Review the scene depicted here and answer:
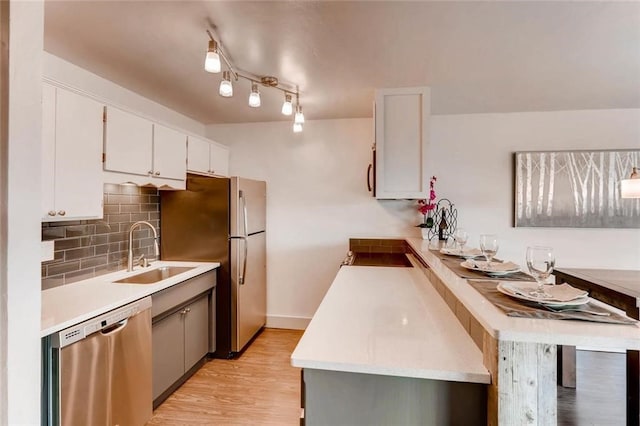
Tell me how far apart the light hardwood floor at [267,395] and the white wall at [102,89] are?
6.90ft

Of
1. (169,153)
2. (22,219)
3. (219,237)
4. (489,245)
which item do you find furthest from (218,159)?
(489,245)

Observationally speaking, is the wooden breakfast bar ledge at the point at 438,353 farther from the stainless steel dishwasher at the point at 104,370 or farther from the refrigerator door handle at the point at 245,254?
the refrigerator door handle at the point at 245,254

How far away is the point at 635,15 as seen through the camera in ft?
5.17

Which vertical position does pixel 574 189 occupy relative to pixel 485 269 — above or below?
above

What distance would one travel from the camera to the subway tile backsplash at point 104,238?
2033 millimetres

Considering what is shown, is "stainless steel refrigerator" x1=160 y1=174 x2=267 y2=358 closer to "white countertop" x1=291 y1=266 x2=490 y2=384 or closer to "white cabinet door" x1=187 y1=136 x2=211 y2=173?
"white cabinet door" x1=187 y1=136 x2=211 y2=173

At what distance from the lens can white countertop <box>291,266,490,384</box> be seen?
101cm

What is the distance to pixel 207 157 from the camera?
10.5 feet

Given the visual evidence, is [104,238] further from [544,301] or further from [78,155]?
[544,301]

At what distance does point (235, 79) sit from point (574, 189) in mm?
3285

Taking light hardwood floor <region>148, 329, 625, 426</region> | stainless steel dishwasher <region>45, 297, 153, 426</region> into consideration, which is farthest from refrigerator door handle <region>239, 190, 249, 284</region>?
stainless steel dishwasher <region>45, 297, 153, 426</region>

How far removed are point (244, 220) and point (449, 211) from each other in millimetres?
2096

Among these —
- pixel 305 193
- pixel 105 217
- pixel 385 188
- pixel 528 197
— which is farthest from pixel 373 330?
pixel 528 197

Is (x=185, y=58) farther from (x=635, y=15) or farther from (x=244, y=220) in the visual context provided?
(x=635, y=15)
